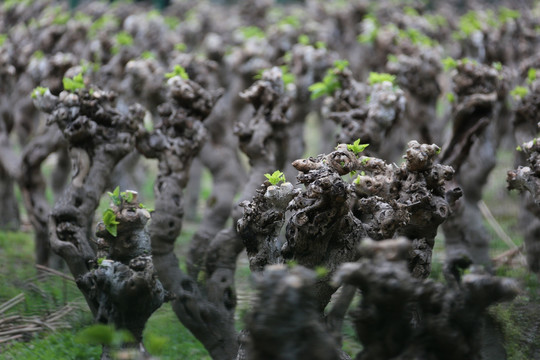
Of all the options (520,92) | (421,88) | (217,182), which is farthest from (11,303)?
(421,88)

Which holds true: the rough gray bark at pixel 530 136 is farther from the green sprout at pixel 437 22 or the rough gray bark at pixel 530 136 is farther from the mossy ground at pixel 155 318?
the green sprout at pixel 437 22

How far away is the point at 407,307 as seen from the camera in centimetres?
305

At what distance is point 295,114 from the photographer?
27.6ft

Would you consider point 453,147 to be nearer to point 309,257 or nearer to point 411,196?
point 411,196

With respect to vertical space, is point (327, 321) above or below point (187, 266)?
above

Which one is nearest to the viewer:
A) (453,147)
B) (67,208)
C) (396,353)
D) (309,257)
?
(396,353)

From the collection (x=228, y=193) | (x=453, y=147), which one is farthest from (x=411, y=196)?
(x=228, y=193)

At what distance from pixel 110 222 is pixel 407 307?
1.86m

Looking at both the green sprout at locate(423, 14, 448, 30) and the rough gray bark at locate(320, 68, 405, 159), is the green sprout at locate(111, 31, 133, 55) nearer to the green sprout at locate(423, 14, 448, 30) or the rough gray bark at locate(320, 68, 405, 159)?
the rough gray bark at locate(320, 68, 405, 159)

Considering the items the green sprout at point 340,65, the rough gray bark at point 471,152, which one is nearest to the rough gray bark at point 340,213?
the rough gray bark at point 471,152

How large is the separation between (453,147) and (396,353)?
348 centimetres

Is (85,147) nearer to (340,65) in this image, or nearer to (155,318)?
(155,318)

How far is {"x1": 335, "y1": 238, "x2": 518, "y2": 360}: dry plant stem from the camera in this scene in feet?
9.43

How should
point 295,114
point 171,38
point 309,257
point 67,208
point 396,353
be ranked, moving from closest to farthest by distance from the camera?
point 396,353, point 309,257, point 67,208, point 295,114, point 171,38
